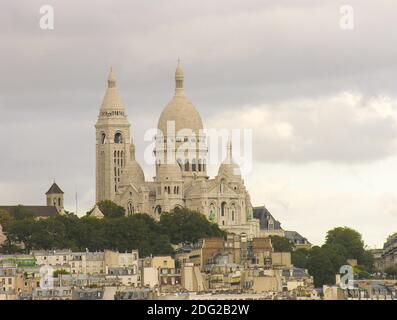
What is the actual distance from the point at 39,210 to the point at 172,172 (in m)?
11.3

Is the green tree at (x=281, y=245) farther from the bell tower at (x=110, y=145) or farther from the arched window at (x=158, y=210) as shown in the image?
the bell tower at (x=110, y=145)

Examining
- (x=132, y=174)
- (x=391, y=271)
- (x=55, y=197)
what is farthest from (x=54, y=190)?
(x=391, y=271)

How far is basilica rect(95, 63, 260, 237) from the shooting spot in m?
172

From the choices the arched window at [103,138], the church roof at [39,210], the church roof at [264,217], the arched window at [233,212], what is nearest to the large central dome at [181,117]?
the arched window at [103,138]

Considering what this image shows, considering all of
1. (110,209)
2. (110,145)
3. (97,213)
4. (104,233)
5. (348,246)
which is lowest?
(348,246)

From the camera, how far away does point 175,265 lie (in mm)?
136750

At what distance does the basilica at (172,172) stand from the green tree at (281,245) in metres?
9.77

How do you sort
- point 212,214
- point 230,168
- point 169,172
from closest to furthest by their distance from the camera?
point 169,172, point 212,214, point 230,168

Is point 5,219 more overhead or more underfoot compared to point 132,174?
more underfoot

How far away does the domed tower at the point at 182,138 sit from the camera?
177500 mm

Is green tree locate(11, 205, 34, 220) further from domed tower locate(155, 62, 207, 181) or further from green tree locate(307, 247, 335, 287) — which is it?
green tree locate(307, 247, 335, 287)

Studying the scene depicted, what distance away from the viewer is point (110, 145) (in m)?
182

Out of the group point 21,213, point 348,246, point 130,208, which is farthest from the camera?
point 130,208

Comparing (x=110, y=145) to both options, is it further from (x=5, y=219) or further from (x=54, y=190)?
(x=5, y=219)
